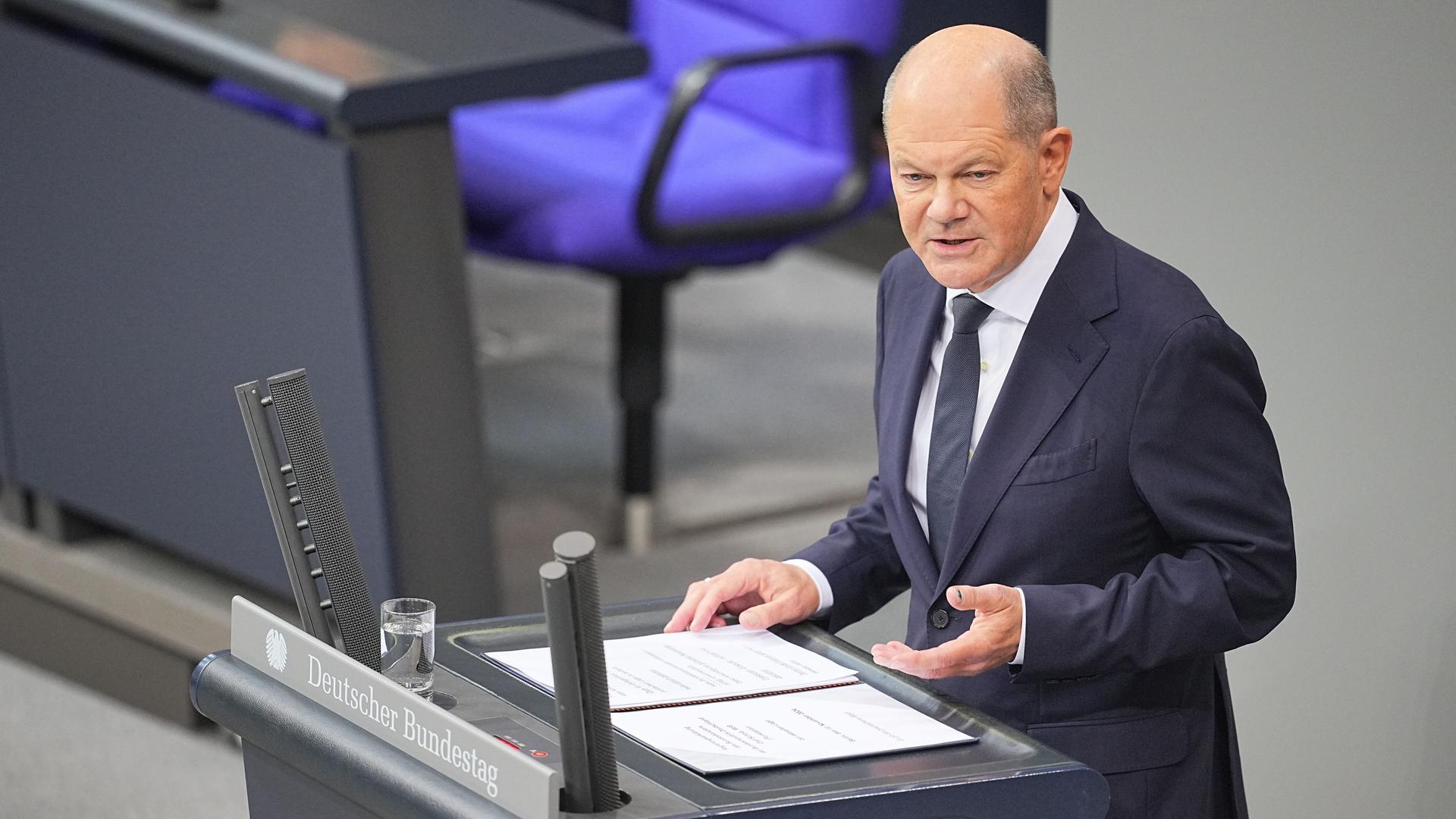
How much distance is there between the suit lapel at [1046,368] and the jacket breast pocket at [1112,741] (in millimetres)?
158

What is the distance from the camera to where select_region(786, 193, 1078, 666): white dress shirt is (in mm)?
1429

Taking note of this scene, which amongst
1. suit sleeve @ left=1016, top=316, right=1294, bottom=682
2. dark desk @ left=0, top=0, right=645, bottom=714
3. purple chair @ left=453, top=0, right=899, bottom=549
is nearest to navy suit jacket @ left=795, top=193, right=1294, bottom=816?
suit sleeve @ left=1016, top=316, right=1294, bottom=682

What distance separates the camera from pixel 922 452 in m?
1.52

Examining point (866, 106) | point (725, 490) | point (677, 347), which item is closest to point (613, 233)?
point (866, 106)

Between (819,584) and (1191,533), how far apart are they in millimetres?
301

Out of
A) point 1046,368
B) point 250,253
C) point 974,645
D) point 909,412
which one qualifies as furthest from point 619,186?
point 974,645

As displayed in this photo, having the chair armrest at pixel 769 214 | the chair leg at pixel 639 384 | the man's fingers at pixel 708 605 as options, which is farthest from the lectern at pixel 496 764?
the chair leg at pixel 639 384

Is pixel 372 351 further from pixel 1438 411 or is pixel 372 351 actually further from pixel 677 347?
pixel 677 347

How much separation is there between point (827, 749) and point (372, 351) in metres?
1.78

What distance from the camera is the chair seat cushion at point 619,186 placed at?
3.50m

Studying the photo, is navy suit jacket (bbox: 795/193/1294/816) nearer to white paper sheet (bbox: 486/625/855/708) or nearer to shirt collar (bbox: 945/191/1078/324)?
shirt collar (bbox: 945/191/1078/324)

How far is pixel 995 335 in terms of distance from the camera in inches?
57.4

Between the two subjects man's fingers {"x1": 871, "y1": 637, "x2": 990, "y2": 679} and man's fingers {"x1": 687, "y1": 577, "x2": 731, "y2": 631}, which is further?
man's fingers {"x1": 687, "y1": 577, "x2": 731, "y2": 631}

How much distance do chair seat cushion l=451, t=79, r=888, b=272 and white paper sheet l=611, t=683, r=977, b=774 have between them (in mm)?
2232
